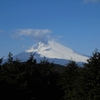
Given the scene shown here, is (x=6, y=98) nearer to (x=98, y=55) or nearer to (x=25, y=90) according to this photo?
(x=25, y=90)

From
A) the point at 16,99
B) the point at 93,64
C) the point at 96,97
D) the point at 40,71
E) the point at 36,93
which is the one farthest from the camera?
the point at 40,71

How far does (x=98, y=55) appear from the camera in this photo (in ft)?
92.8

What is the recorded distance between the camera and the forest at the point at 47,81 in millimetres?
26422

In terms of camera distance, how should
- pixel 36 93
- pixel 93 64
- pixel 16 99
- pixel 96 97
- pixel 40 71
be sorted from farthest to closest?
pixel 40 71, pixel 36 93, pixel 16 99, pixel 93 64, pixel 96 97

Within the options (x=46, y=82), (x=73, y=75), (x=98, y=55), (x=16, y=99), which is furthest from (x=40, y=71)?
(x=98, y=55)

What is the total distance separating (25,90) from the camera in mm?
30562

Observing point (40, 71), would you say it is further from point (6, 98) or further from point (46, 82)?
point (6, 98)

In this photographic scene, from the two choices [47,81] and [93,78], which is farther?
[47,81]

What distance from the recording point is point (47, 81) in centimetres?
3434

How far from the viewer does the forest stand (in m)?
26.4

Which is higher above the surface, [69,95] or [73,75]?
[73,75]

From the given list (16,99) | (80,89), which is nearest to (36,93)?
(16,99)

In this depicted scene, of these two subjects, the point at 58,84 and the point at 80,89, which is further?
the point at 58,84

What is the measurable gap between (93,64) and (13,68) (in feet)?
34.2
